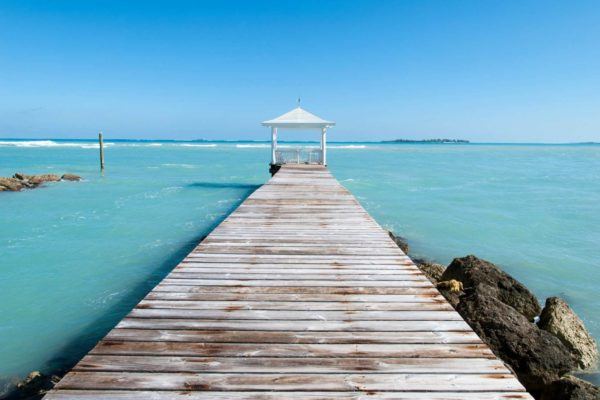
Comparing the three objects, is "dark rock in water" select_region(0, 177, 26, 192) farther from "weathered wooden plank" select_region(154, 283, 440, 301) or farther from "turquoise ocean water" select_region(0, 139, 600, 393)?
"weathered wooden plank" select_region(154, 283, 440, 301)

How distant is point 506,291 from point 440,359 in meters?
4.78

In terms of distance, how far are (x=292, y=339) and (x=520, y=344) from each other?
3.12 metres

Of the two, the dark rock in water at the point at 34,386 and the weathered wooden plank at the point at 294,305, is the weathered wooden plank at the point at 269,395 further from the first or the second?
the dark rock in water at the point at 34,386

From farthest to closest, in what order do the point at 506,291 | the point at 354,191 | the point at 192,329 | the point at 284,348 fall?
the point at 354,191, the point at 506,291, the point at 192,329, the point at 284,348

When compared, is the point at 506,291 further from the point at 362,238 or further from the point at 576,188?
the point at 576,188

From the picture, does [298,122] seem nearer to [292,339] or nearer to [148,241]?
[148,241]

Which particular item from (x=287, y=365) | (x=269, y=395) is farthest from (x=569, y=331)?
(x=269, y=395)

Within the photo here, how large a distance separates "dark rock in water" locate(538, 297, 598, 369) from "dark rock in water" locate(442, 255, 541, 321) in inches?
22.4

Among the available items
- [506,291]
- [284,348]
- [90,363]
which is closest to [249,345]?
[284,348]

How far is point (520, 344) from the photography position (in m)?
4.58

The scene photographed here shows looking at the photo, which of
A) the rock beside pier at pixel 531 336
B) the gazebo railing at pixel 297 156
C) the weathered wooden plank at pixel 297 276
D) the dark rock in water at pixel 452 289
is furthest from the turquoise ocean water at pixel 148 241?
the gazebo railing at pixel 297 156

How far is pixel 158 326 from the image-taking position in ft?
10.3

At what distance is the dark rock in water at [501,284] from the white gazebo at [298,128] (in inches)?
507

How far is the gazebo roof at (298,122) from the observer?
62.4 ft
